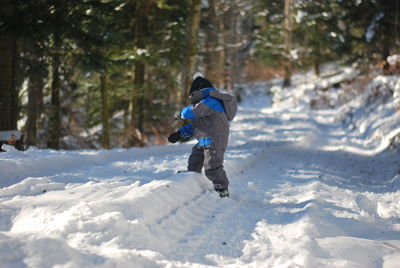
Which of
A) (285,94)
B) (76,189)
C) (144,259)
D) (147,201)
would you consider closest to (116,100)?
(76,189)

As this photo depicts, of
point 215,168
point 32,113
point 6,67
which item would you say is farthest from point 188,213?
point 32,113

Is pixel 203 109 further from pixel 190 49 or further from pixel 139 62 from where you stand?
pixel 139 62

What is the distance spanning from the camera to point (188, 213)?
416cm

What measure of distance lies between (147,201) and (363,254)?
220cm

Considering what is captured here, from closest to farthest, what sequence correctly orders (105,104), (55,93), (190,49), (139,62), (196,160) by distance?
(196,160)
(55,93)
(190,49)
(105,104)
(139,62)

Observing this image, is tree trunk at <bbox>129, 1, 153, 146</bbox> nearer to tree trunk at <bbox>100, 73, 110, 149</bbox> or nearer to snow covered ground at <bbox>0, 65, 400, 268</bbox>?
tree trunk at <bbox>100, 73, 110, 149</bbox>

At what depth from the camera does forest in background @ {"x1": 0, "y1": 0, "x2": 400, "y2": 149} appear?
29.8 feet

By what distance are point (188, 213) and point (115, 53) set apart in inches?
389

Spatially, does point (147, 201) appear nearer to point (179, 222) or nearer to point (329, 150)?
point (179, 222)

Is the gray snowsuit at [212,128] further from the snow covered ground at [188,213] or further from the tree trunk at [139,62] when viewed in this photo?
the tree trunk at [139,62]

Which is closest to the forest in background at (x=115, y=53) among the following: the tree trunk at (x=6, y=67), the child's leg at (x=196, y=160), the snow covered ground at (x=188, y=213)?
the tree trunk at (x=6, y=67)

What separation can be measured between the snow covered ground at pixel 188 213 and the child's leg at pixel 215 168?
8.4 inches

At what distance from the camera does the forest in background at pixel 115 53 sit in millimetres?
9086

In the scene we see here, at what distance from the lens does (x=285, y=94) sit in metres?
27.5
